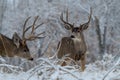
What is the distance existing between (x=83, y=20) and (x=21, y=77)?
25.1m

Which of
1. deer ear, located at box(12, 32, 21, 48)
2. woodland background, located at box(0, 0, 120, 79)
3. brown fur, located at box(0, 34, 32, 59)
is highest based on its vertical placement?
deer ear, located at box(12, 32, 21, 48)

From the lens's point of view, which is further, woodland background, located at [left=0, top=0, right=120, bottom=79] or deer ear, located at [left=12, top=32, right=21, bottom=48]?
woodland background, located at [left=0, top=0, right=120, bottom=79]


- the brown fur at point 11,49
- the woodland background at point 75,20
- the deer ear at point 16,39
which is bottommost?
the woodland background at point 75,20

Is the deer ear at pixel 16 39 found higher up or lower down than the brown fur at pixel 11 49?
higher up

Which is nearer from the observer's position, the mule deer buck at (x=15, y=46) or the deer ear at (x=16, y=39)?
the mule deer buck at (x=15, y=46)

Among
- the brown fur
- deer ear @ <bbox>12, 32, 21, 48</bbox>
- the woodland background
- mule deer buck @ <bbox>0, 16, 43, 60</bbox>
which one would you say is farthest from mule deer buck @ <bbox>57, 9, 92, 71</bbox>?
the woodland background

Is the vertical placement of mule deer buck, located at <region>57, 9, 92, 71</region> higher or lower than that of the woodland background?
higher

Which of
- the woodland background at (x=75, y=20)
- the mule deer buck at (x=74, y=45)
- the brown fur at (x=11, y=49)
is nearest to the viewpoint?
the mule deer buck at (x=74, y=45)

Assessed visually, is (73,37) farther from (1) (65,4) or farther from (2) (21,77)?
(1) (65,4)

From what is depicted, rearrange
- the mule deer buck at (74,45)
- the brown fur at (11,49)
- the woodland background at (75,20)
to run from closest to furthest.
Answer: the mule deer buck at (74,45) → the brown fur at (11,49) → the woodland background at (75,20)

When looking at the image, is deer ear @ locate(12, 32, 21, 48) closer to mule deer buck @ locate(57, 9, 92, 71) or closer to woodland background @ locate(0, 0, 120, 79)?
mule deer buck @ locate(57, 9, 92, 71)

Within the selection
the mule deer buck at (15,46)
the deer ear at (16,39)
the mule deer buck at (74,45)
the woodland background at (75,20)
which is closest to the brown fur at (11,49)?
the mule deer buck at (15,46)

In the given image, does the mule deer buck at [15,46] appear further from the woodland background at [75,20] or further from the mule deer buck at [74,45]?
the woodland background at [75,20]

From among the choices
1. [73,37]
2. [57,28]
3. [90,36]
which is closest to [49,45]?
[57,28]
